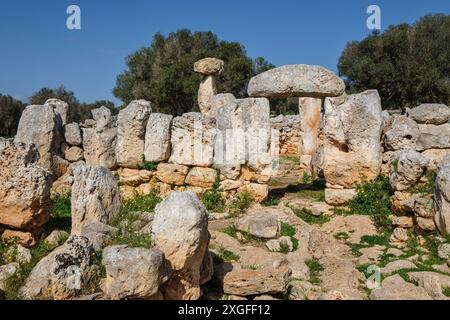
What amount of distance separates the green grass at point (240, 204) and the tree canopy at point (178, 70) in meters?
18.7

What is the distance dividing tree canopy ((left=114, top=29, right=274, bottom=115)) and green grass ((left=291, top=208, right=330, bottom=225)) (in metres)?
19.0

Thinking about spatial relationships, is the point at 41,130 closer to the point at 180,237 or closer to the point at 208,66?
the point at 180,237

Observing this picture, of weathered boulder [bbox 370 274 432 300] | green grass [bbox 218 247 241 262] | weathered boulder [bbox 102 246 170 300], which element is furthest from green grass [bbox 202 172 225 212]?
weathered boulder [bbox 102 246 170 300]

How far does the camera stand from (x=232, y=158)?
10062 mm

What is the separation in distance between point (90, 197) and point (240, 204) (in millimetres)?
3587

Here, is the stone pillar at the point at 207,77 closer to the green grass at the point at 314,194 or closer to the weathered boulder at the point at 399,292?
the green grass at the point at 314,194

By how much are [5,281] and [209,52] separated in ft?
92.0

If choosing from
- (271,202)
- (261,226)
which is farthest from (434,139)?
(261,226)

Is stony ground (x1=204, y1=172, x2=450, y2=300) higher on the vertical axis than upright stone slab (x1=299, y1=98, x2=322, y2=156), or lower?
lower

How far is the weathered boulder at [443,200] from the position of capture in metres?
7.36

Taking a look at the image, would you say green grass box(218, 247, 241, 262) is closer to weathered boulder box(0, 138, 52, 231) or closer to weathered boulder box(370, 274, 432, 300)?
weathered boulder box(370, 274, 432, 300)

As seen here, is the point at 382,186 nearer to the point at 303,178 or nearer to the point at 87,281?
the point at 303,178

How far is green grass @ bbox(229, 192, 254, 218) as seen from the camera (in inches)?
383

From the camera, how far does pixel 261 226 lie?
809 centimetres
